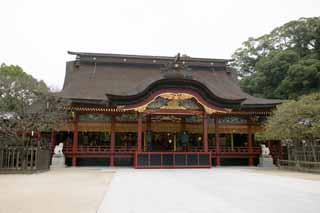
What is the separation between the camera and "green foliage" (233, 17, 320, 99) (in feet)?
89.3

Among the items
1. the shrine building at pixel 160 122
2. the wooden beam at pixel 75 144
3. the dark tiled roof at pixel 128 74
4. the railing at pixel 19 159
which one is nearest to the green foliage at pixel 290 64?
the dark tiled roof at pixel 128 74

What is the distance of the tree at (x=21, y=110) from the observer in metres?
13.6

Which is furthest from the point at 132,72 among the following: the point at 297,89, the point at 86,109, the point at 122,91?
the point at 297,89

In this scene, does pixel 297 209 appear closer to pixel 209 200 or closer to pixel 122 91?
pixel 209 200

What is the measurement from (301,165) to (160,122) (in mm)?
8928

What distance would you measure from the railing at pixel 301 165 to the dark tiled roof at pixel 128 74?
4319 mm

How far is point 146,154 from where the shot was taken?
16359 mm

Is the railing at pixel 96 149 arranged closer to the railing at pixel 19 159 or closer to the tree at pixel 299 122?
the railing at pixel 19 159

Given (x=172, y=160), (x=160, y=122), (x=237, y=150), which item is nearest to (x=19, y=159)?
(x=172, y=160)

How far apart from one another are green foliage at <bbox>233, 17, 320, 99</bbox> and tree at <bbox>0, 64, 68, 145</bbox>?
22838 millimetres

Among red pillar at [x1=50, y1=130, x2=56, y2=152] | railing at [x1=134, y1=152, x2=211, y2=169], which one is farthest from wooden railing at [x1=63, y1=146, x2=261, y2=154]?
railing at [x1=134, y1=152, x2=211, y2=169]

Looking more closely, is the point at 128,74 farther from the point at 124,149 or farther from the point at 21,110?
the point at 21,110

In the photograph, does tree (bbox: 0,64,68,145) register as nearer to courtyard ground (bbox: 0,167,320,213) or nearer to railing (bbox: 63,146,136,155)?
railing (bbox: 63,146,136,155)

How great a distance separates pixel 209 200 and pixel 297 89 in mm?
25714
